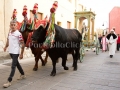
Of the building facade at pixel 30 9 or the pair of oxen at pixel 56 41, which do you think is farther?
the building facade at pixel 30 9

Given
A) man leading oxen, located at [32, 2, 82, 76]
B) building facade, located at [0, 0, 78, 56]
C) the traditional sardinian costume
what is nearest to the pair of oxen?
man leading oxen, located at [32, 2, 82, 76]

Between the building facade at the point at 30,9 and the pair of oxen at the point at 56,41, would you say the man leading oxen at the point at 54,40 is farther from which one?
the building facade at the point at 30,9

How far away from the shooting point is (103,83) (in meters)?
4.75

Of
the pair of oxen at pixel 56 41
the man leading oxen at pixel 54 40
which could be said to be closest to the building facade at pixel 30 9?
the pair of oxen at pixel 56 41

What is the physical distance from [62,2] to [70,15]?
292 centimetres

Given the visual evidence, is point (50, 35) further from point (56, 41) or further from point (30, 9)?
point (30, 9)

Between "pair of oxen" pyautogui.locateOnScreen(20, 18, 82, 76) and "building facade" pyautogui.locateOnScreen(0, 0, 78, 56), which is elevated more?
"building facade" pyautogui.locateOnScreen(0, 0, 78, 56)

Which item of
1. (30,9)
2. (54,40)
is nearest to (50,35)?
(54,40)

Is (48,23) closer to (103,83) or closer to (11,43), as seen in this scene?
(11,43)

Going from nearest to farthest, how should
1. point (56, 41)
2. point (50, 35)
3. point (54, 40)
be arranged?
point (50, 35), point (54, 40), point (56, 41)

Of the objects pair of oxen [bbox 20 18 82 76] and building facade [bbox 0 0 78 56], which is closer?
pair of oxen [bbox 20 18 82 76]

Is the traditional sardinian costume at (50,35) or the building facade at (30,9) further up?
the building facade at (30,9)

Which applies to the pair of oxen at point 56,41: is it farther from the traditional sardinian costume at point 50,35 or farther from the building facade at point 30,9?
the building facade at point 30,9

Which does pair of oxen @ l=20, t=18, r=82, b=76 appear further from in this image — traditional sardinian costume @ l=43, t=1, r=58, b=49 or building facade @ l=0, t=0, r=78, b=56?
building facade @ l=0, t=0, r=78, b=56
